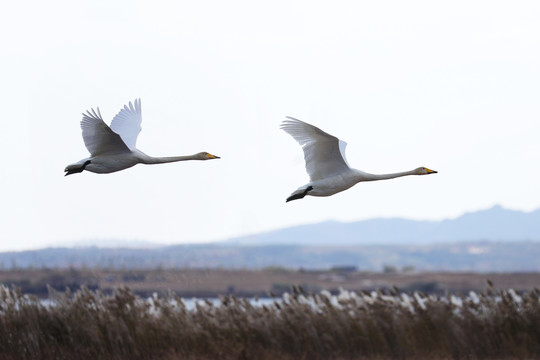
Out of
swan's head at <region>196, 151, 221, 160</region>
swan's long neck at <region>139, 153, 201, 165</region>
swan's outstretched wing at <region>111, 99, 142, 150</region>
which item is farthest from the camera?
swan's outstretched wing at <region>111, 99, 142, 150</region>

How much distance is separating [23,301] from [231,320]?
4.37 metres

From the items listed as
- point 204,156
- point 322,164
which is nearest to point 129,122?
point 204,156

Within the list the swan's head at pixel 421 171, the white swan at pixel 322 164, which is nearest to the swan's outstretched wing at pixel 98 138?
the white swan at pixel 322 164

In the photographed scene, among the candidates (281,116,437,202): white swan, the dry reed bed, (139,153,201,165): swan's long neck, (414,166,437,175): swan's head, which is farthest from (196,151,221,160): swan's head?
the dry reed bed

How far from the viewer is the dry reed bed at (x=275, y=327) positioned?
22234 millimetres

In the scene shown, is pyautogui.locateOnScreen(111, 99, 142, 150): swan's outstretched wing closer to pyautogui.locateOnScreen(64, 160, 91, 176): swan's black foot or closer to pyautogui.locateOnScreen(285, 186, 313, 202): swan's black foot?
pyautogui.locateOnScreen(64, 160, 91, 176): swan's black foot

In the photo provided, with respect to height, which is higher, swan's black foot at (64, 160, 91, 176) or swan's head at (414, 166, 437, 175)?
swan's black foot at (64, 160, 91, 176)

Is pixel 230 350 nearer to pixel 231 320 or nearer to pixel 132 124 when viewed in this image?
pixel 231 320

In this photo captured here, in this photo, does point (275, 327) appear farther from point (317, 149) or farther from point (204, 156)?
point (317, 149)

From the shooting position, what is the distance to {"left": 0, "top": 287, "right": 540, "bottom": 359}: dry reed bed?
22.2m

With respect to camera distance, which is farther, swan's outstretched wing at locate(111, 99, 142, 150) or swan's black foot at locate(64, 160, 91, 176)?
swan's outstretched wing at locate(111, 99, 142, 150)

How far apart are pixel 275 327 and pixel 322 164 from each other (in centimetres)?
648

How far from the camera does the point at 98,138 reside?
56.7 ft

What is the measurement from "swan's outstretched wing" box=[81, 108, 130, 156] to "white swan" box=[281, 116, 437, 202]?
8.89 feet
